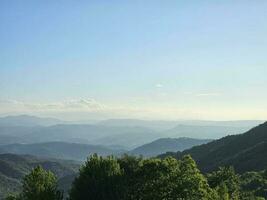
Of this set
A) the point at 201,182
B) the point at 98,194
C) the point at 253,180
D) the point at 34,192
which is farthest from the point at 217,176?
the point at 253,180

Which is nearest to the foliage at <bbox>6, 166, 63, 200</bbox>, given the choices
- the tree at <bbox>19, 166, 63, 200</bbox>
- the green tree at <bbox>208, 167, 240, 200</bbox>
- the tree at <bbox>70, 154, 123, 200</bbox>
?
the tree at <bbox>19, 166, 63, 200</bbox>

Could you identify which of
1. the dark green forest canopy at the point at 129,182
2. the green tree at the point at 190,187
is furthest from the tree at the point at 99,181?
the green tree at the point at 190,187

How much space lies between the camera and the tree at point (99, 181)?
62938mm

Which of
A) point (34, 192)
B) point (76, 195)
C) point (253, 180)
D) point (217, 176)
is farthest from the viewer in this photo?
point (253, 180)

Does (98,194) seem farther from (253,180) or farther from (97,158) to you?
(253,180)

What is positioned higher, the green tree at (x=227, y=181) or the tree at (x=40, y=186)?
the tree at (x=40, y=186)

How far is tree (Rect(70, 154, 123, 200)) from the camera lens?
206ft

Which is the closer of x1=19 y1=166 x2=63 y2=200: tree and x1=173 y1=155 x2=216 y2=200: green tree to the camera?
x1=19 y1=166 x2=63 y2=200: tree

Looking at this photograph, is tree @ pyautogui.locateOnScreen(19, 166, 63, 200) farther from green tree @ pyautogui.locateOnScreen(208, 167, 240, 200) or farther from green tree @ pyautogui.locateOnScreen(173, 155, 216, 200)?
green tree @ pyautogui.locateOnScreen(208, 167, 240, 200)

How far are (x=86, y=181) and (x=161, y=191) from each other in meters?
10.9

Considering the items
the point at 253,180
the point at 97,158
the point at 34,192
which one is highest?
the point at 97,158

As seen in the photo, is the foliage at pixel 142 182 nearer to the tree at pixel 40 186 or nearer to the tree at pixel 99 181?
the tree at pixel 99 181

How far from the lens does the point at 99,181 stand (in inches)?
2489

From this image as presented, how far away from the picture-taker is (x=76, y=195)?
64.9 m
